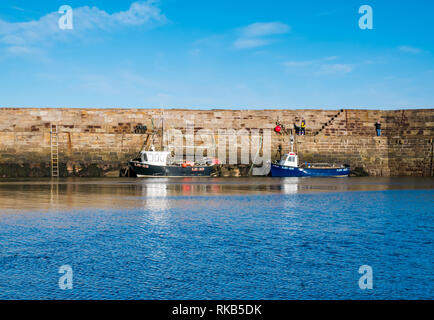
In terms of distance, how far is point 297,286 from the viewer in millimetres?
5262

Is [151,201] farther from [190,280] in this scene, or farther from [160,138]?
[160,138]

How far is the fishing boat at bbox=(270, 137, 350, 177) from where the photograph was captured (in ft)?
88.4

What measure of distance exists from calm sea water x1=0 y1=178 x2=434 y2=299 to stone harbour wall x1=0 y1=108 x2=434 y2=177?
1364cm

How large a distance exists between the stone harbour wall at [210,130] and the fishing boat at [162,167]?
1194mm

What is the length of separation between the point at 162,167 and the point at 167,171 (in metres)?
0.49

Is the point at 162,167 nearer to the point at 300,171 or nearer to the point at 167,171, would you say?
the point at 167,171

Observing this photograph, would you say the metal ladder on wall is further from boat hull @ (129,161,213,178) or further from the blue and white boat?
the blue and white boat

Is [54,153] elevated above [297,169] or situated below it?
above

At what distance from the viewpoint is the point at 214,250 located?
277 inches

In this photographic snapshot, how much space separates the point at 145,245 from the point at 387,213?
651 cm

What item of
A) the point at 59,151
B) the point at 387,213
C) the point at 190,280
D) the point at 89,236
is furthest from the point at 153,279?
the point at 59,151

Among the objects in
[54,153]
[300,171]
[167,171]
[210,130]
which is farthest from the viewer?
[210,130]

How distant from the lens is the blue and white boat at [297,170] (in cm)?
2695

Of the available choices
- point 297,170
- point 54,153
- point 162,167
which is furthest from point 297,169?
point 54,153
